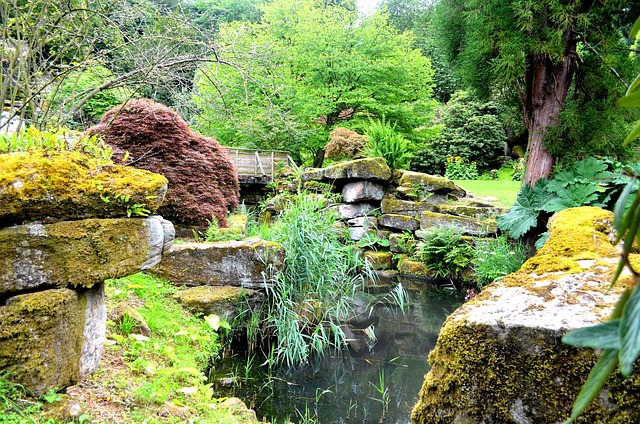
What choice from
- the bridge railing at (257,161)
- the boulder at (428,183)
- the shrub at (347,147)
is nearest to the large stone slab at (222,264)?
the boulder at (428,183)

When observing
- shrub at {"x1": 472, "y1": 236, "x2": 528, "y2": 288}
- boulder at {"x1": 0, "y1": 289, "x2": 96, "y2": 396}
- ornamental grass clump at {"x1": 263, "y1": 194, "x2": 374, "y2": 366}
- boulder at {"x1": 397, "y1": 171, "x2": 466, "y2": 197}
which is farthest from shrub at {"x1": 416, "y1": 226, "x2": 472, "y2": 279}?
boulder at {"x1": 0, "y1": 289, "x2": 96, "y2": 396}

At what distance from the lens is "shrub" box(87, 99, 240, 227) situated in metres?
5.02

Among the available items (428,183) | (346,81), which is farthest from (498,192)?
(346,81)

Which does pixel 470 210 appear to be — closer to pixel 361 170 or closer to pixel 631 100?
pixel 361 170

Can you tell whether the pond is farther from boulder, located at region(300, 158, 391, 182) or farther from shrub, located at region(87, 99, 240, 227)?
boulder, located at region(300, 158, 391, 182)

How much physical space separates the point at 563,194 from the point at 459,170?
11.0 metres

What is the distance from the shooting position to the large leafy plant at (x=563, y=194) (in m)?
4.36

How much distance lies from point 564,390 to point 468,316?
27 cm

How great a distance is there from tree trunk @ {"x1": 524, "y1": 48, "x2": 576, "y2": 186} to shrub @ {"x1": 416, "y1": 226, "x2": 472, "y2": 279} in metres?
1.92

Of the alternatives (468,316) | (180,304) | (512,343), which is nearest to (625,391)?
(512,343)

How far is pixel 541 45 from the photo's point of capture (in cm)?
484

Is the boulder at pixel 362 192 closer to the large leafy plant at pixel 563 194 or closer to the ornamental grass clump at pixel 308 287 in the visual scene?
the large leafy plant at pixel 563 194

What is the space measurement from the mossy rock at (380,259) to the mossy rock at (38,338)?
616 cm

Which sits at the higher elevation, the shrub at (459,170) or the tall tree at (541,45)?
the tall tree at (541,45)
